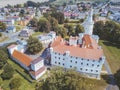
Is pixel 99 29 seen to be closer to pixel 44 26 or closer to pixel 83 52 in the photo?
pixel 44 26

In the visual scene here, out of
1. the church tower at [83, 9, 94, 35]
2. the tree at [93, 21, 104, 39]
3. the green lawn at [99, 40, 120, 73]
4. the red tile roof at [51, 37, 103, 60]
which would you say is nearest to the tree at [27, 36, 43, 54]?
the red tile roof at [51, 37, 103, 60]

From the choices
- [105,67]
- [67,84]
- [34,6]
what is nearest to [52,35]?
[105,67]

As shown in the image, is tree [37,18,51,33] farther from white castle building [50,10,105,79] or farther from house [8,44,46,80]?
white castle building [50,10,105,79]

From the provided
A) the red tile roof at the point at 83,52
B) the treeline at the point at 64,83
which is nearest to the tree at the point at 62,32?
the red tile roof at the point at 83,52

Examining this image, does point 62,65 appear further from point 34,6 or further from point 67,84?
point 34,6

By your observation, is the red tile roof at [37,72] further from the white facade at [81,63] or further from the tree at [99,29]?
the tree at [99,29]

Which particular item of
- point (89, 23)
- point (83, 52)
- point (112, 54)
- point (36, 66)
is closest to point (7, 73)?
point (36, 66)
